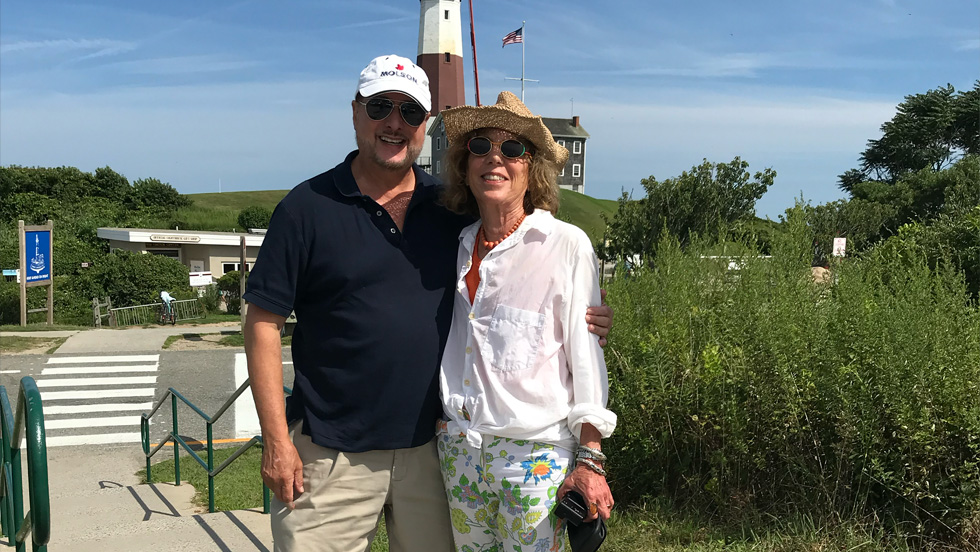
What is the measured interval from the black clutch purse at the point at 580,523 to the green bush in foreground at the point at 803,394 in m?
1.81

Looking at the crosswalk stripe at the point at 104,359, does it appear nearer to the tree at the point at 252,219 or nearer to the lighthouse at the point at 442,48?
the tree at the point at 252,219

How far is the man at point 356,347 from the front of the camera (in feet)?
8.08

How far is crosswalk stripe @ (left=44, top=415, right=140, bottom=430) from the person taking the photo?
1116cm

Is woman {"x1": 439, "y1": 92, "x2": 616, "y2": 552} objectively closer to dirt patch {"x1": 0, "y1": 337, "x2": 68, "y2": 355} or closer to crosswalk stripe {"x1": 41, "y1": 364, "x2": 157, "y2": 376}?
crosswalk stripe {"x1": 41, "y1": 364, "x2": 157, "y2": 376}

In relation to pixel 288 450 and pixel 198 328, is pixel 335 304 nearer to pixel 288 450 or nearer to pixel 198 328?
pixel 288 450

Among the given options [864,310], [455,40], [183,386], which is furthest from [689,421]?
[455,40]

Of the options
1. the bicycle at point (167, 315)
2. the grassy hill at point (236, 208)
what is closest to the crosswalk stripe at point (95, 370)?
the bicycle at point (167, 315)

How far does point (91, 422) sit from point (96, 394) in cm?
172

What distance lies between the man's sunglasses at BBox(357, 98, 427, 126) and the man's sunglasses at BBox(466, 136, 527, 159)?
260mm

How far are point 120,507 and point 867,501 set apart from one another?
5618 millimetres

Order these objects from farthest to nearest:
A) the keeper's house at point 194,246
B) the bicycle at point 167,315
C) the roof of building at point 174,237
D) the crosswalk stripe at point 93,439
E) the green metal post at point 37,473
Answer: the keeper's house at point 194,246
the roof of building at point 174,237
the bicycle at point 167,315
the crosswalk stripe at point 93,439
the green metal post at point 37,473

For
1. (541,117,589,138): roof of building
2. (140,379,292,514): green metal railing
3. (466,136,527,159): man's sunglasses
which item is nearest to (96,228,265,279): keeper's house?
(140,379,292,514): green metal railing

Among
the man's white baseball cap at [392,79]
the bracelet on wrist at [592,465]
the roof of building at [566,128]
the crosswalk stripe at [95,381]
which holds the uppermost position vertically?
the roof of building at [566,128]

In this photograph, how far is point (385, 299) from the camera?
250cm
